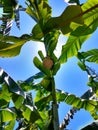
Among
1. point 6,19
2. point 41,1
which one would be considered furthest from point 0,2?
point 41,1

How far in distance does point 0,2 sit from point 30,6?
2.26 ft

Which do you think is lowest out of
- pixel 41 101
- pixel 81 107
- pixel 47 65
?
pixel 81 107

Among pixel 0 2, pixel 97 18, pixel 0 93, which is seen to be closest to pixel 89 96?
pixel 0 93

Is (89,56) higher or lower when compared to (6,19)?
lower

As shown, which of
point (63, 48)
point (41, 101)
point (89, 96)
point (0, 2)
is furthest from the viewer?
point (0, 2)

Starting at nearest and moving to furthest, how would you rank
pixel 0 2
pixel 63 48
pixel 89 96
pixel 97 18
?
pixel 97 18, pixel 63 48, pixel 89 96, pixel 0 2

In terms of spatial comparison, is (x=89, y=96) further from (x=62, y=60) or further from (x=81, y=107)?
(x=62, y=60)

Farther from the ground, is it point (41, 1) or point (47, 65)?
point (41, 1)

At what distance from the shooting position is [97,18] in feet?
9.64

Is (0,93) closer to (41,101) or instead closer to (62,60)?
(41,101)

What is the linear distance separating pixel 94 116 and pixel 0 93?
4.63 feet

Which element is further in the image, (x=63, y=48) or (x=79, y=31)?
(x=63, y=48)

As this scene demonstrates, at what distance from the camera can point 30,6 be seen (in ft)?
12.9

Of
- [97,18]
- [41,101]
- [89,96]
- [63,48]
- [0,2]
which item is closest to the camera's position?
[97,18]
